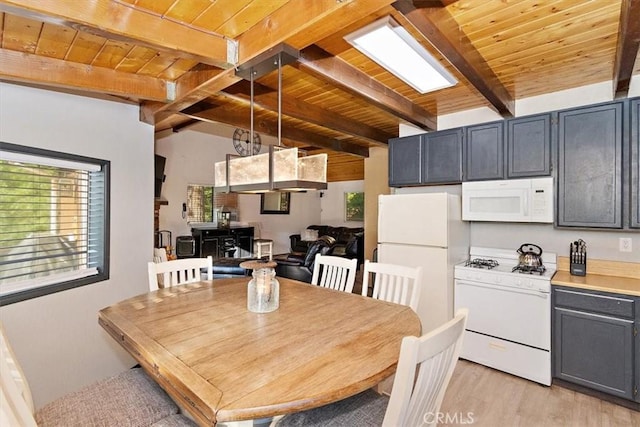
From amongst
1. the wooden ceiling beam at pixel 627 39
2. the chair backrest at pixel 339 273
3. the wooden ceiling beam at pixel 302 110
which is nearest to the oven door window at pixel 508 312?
the chair backrest at pixel 339 273

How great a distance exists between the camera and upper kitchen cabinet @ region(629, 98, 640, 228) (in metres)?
2.30

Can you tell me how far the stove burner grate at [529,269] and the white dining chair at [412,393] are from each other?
1979 millimetres

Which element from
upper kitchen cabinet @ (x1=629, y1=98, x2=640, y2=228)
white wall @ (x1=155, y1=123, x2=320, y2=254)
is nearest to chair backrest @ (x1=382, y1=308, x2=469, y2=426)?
upper kitchen cabinet @ (x1=629, y1=98, x2=640, y2=228)

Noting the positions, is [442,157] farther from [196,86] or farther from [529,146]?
[196,86]

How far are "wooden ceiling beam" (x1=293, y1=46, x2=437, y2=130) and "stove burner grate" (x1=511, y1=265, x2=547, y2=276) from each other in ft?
5.57

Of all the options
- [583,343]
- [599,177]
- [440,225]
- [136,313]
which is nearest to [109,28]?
[136,313]

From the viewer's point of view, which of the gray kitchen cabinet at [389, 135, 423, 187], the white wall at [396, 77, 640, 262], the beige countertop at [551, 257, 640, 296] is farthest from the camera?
the gray kitchen cabinet at [389, 135, 423, 187]

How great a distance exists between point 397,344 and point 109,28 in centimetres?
200

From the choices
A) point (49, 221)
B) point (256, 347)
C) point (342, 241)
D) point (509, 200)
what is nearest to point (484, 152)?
point (509, 200)

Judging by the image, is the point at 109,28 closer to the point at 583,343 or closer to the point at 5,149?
the point at 5,149

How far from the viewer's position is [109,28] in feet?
5.02

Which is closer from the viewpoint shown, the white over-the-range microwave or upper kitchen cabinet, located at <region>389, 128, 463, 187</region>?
the white over-the-range microwave

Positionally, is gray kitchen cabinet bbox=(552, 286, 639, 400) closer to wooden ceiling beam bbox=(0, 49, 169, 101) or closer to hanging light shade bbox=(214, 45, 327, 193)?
hanging light shade bbox=(214, 45, 327, 193)

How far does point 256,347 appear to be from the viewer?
130cm
